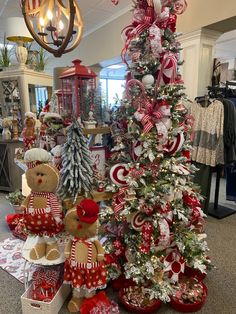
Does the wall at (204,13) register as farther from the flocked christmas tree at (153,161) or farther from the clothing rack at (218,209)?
the clothing rack at (218,209)

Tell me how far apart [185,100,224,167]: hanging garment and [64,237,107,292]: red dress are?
A: 186 centimetres

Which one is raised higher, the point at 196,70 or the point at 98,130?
the point at 196,70

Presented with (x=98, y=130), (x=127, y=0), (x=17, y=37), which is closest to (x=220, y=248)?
(x=98, y=130)

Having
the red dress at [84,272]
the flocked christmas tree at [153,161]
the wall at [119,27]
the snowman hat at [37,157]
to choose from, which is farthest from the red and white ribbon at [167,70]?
the wall at [119,27]

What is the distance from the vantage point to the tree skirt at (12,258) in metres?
2.09

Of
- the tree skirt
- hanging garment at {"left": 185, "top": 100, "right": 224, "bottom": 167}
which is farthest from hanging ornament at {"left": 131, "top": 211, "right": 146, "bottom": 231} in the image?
hanging garment at {"left": 185, "top": 100, "right": 224, "bottom": 167}

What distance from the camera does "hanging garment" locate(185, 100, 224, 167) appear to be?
279 centimetres

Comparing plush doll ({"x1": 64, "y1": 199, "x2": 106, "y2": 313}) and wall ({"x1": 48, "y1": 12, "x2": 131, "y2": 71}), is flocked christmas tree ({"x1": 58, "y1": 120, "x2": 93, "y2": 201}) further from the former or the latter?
wall ({"x1": 48, "y1": 12, "x2": 131, "y2": 71})

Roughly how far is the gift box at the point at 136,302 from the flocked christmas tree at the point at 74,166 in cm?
74

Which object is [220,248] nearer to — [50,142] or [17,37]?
[50,142]

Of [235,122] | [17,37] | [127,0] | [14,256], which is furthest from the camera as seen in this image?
[127,0]

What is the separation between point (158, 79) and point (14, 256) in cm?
195

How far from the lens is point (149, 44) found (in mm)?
1612

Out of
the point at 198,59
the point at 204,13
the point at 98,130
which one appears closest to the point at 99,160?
the point at 98,130
